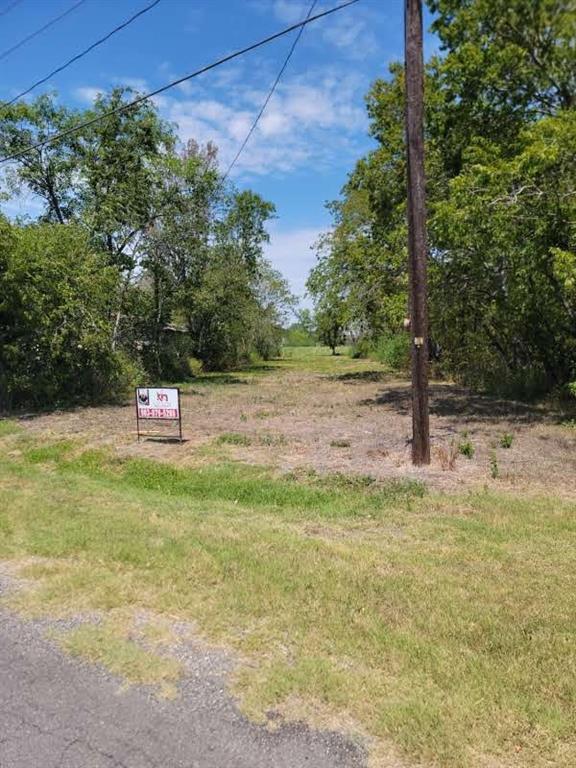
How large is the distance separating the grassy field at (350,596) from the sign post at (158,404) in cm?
325

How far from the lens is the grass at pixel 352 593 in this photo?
2.75m

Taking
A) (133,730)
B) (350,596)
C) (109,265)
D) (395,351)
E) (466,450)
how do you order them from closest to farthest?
(133,730), (350,596), (466,450), (109,265), (395,351)

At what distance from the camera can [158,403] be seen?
405 inches

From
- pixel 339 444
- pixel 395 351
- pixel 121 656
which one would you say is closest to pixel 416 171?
Answer: pixel 339 444

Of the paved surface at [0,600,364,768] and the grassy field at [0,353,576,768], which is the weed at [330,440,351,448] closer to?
the grassy field at [0,353,576,768]

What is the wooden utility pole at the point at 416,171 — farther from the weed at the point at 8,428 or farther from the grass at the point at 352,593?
the weed at the point at 8,428

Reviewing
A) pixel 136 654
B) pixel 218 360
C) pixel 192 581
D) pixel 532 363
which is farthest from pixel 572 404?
pixel 218 360

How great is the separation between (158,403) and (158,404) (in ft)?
0.06

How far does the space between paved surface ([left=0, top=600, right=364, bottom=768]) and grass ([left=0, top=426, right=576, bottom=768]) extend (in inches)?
5.8

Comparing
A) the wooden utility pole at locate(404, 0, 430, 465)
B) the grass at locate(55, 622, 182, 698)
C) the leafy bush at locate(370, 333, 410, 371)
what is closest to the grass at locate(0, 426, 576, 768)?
the grass at locate(55, 622, 182, 698)

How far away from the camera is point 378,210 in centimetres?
1820

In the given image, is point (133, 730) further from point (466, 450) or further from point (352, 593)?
point (466, 450)

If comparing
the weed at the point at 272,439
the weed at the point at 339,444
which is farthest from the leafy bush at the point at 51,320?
the weed at the point at 339,444

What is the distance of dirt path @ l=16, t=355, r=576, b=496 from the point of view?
24.6 ft
